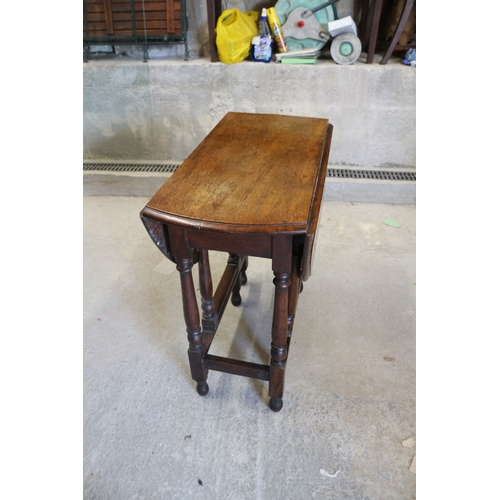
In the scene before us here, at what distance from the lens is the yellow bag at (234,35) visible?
284 centimetres

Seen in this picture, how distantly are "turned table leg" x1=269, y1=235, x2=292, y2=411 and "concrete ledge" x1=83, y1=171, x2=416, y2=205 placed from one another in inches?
73.3

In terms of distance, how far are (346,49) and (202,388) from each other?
2484 millimetres

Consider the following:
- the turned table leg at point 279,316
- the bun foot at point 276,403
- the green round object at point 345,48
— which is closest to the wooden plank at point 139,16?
the green round object at point 345,48

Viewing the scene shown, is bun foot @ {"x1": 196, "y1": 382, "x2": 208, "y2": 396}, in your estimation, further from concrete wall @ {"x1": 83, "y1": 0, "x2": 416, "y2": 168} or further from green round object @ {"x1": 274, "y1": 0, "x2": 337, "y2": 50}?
green round object @ {"x1": 274, "y1": 0, "x2": 337, "y2": 50}

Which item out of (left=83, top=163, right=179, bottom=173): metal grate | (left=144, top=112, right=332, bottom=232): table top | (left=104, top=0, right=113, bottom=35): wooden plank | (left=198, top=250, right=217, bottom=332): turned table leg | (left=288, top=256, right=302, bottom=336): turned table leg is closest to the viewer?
(left=144, top=112, right=332, bottom=232): table top

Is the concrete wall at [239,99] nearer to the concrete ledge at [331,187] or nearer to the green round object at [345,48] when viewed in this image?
the green round object at [345,48]

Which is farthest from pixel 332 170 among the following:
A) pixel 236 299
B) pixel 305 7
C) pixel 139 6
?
pixel 139 6

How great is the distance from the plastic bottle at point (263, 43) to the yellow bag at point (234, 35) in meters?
0.07

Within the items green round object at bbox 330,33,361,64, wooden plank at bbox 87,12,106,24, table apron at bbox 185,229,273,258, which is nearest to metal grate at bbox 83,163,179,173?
wooden plank at bbox 87,12,106,24

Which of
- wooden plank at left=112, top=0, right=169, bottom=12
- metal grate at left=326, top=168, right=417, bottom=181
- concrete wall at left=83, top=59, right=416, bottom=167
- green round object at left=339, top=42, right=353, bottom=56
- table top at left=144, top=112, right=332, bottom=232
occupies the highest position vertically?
wooden plank at left=112, top=0, right=169, bottom=12

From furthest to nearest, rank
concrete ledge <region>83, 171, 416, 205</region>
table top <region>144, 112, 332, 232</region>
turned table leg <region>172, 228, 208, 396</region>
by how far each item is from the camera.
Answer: concrete ledge <region>83, 171, 416, 205</region>, turned table leg <region>172, 228, 208, 396</region>, table top <region>144, 112, 332, 232</region>

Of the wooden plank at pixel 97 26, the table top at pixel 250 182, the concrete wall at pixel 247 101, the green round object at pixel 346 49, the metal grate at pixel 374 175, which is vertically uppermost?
the wooden plank at pixel 97 26

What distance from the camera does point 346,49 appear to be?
283cm

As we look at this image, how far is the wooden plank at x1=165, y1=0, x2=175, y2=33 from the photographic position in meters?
2.88
